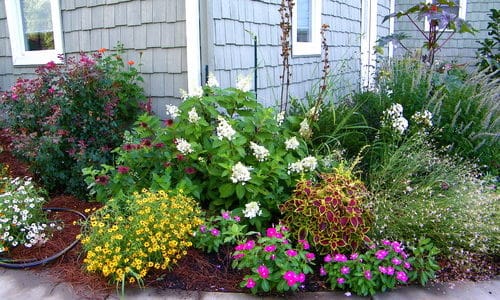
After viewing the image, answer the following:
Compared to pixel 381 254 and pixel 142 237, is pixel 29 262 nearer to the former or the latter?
pixel 142 237

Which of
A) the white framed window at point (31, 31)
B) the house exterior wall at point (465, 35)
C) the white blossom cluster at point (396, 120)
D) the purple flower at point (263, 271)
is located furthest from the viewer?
the house exterior wall at point (465, 35)

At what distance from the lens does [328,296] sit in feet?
7.68

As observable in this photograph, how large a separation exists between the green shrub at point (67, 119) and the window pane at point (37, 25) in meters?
1.39

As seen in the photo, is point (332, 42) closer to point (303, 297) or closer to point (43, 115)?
point (43, 115)

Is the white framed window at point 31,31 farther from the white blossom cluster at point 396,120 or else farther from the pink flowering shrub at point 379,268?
the pink flowering shrub at point 379,268

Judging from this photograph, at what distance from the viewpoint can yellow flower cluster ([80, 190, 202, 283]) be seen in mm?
2346

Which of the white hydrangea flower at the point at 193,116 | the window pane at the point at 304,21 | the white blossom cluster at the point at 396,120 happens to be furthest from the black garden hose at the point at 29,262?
the window pane at the point at 304,21

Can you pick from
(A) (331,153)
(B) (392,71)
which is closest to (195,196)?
(A) (331,153)

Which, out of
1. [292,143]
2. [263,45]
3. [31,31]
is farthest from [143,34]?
[31,31]

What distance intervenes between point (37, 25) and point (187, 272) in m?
3.82

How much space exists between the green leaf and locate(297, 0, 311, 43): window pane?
3.08m

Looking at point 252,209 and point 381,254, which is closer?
point 381,254

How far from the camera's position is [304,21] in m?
5.46

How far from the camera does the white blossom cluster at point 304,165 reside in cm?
288
